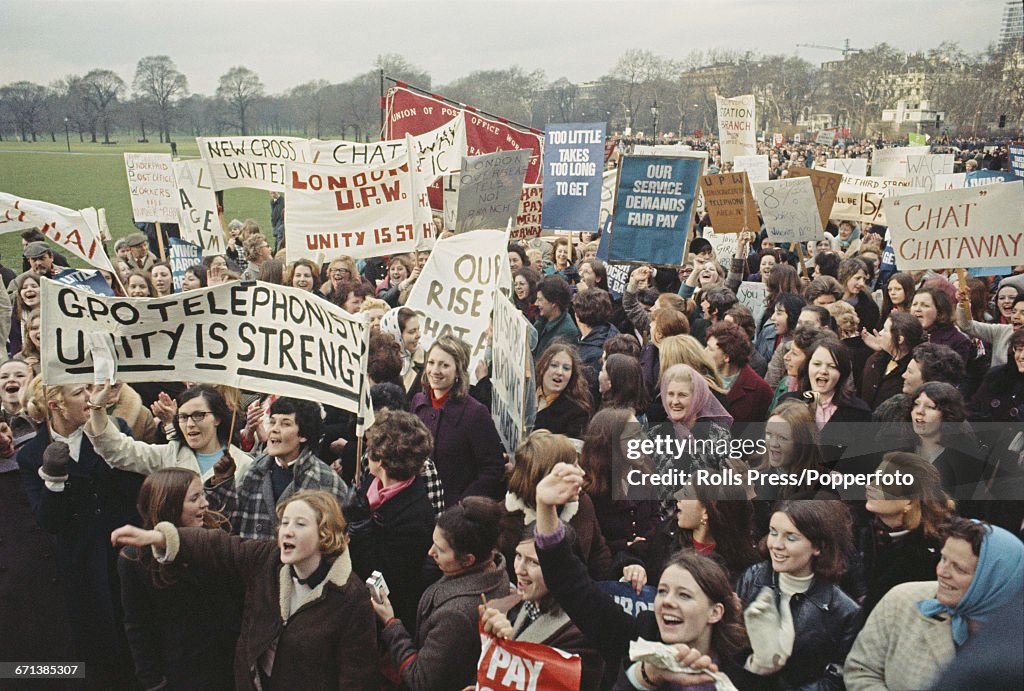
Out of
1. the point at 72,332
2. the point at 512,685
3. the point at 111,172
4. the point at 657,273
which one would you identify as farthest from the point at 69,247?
the point at 111,172

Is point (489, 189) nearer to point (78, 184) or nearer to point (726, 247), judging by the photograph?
point (726, 247)

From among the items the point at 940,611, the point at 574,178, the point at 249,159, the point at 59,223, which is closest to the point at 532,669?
the point at 940,611

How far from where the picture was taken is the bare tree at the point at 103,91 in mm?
54625

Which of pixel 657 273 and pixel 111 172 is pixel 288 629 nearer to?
pixel 657 273

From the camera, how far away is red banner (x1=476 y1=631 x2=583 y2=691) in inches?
126

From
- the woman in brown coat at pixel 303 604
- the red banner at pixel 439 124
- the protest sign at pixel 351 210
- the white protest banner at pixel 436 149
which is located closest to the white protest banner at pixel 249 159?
the white protest banner at pixel 436 149

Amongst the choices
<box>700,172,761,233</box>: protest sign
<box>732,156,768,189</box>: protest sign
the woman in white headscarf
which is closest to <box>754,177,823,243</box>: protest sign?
<box>700,172,761,233</box>: protest sign

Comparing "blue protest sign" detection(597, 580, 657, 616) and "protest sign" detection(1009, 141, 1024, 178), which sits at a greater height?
"protest sign" detection(1009, 141, 1024, 178)

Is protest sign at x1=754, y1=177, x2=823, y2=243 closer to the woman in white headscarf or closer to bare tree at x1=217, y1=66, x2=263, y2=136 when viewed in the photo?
the woman in white headscarf

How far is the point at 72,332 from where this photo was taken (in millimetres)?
4164

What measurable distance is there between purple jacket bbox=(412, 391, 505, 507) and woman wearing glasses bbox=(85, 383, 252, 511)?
1045 millimetres

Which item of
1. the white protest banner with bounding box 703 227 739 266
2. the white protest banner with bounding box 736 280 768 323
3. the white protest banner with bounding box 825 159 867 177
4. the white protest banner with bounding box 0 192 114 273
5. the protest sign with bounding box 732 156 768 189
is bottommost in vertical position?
the white protest banner with bounding box 736 280 768 323

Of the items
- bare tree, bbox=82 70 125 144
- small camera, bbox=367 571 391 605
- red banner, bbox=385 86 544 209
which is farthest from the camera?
bare tree, bbox=82 70 125 144

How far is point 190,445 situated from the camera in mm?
4301
